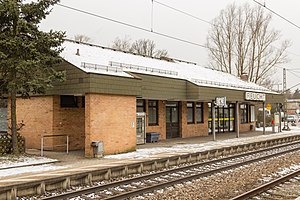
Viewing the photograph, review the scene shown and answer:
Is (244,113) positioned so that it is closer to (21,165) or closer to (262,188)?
(21,165)

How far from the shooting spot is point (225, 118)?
113 ft

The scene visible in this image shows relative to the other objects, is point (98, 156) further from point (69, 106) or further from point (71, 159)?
point (69, 106)

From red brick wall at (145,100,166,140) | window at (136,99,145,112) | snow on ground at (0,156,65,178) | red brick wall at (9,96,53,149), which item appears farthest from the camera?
red brick wall at (145,100,166,140)

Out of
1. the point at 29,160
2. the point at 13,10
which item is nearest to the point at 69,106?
the point at 29,160

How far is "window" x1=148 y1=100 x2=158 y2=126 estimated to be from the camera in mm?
24453

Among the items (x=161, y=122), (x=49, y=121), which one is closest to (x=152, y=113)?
(x=161, y=122)

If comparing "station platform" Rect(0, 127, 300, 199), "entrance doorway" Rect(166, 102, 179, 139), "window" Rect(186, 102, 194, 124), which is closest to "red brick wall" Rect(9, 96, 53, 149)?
"station platform" Rect(0, 127, 300, 199)

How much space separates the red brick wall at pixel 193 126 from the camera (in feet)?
90.7

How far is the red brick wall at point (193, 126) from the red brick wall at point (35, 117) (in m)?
11.4

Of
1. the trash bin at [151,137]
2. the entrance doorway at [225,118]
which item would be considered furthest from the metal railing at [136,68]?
the entrance doorway at [225,118]

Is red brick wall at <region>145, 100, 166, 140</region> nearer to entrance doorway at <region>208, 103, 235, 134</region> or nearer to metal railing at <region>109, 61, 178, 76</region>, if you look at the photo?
metal railing at <region>109, 61, 178, 76</region>

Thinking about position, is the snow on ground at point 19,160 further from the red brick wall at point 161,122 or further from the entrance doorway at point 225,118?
the entrance doorway at point 225,118

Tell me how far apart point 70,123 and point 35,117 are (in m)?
1.94

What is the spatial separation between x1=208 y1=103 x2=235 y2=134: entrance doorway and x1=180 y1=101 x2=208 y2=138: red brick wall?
2677 mm
